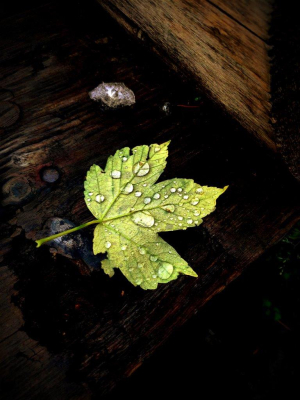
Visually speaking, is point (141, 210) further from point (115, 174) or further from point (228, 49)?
point (228, 49)

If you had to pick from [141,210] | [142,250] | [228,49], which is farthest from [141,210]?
[228,49]

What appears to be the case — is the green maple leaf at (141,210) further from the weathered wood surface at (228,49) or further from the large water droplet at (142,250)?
the weathered wood surface at (228,49)

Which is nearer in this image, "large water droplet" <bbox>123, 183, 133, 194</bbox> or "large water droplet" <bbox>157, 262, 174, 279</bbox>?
"large water droplet" <bbox>157, 262, 174, 279</bbox>

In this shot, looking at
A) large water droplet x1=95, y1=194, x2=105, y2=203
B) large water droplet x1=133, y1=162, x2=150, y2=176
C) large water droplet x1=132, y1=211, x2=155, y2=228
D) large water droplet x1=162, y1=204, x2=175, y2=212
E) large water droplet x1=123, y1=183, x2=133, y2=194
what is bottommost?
large water droplet x1=95, y1=194, x2=105, y2=203

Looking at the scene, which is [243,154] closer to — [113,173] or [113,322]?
[113,173]

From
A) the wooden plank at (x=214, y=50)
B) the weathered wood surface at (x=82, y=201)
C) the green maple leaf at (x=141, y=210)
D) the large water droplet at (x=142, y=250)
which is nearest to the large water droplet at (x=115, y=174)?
the green maple leaf at (x=141, y=210)

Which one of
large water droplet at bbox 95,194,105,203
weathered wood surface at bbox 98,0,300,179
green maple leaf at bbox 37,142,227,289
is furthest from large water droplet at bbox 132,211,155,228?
weathered wood surface at bbox 98,0,300,179

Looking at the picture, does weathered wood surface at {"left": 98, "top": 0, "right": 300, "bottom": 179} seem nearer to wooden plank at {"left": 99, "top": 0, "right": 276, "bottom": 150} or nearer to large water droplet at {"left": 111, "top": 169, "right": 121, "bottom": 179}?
wooden plank at {"left": 99, "top": 0, "right": 276, "bottom": 150}
